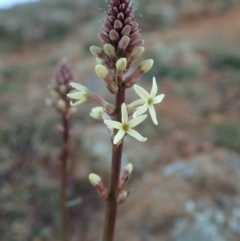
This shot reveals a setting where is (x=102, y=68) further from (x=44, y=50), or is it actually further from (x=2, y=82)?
(x=44, y=50)

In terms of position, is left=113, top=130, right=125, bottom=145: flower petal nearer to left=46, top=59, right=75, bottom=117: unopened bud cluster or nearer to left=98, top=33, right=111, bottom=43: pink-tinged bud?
left=98, top=33, right=111, bottom=43: pink-tinged bud

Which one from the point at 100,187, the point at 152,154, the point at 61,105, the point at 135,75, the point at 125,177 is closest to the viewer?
the point at 135,75

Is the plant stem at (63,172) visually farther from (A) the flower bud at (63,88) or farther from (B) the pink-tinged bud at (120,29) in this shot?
(B) the pink-tinged bud at (120,29)

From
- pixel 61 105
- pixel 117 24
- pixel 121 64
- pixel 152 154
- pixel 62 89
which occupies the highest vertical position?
pixel 117 24

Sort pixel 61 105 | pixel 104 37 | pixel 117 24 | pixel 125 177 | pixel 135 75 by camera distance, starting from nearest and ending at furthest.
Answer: pixel 117 24 < pixel 104 37 < pixel 135 75 < pixel 125 177 < pixel 61 105

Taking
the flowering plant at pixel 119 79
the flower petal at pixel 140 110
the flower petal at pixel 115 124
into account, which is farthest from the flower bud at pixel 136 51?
the flower petal at pixel 115 124

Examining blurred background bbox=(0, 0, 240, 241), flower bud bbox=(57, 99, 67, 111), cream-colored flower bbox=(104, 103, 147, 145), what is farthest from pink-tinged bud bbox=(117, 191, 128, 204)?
flower bud bbox=(57, 99, 67, 111)

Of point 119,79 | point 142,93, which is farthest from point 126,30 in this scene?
point 142,93

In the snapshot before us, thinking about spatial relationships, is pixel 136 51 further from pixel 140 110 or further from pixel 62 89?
pixel 62 89

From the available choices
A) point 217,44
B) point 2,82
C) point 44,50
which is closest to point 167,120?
point 217,44
